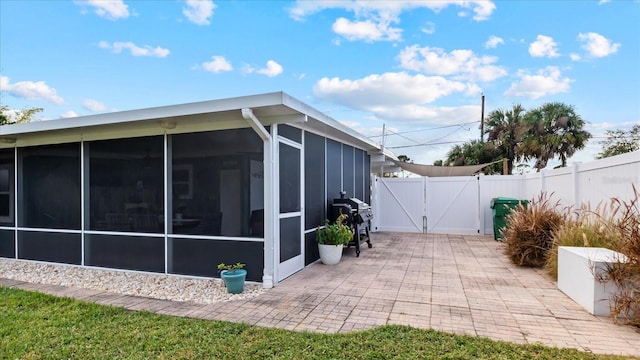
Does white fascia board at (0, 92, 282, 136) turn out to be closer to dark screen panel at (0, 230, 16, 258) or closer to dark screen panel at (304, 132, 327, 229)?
dark screen panel at (304, 132, 327, 229)

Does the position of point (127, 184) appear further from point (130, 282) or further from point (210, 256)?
point (210, 256)

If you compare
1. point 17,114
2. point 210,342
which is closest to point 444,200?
point 210,342

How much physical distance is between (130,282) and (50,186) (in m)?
2.83

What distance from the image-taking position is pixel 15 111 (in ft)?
52.6

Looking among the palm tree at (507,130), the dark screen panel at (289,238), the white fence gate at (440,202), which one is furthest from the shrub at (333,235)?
the palm tree at (507,130)

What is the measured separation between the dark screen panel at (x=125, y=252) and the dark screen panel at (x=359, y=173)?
4.83 meters

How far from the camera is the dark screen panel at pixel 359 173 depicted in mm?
8992

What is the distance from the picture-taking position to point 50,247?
252 inches

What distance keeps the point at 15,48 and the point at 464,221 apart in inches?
596

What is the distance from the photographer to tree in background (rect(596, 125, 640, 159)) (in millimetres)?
14898

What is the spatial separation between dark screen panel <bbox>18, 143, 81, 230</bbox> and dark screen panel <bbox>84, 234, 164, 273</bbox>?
0.53 metres

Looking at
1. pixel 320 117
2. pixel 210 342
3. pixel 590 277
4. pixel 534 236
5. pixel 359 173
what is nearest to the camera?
pixel 210 342

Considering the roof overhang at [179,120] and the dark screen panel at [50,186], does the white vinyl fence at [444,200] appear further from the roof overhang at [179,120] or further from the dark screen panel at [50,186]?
the dark screen panel at [50,186]

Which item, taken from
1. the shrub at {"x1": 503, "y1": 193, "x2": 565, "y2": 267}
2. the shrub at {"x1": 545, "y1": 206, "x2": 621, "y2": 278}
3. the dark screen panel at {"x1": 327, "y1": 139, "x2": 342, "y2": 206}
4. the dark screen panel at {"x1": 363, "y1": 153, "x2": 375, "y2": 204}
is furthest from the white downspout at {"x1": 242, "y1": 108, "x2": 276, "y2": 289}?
the dark screen panel at {"x1": 363, "y1": 153, "x2": 375, "y2": 204}
